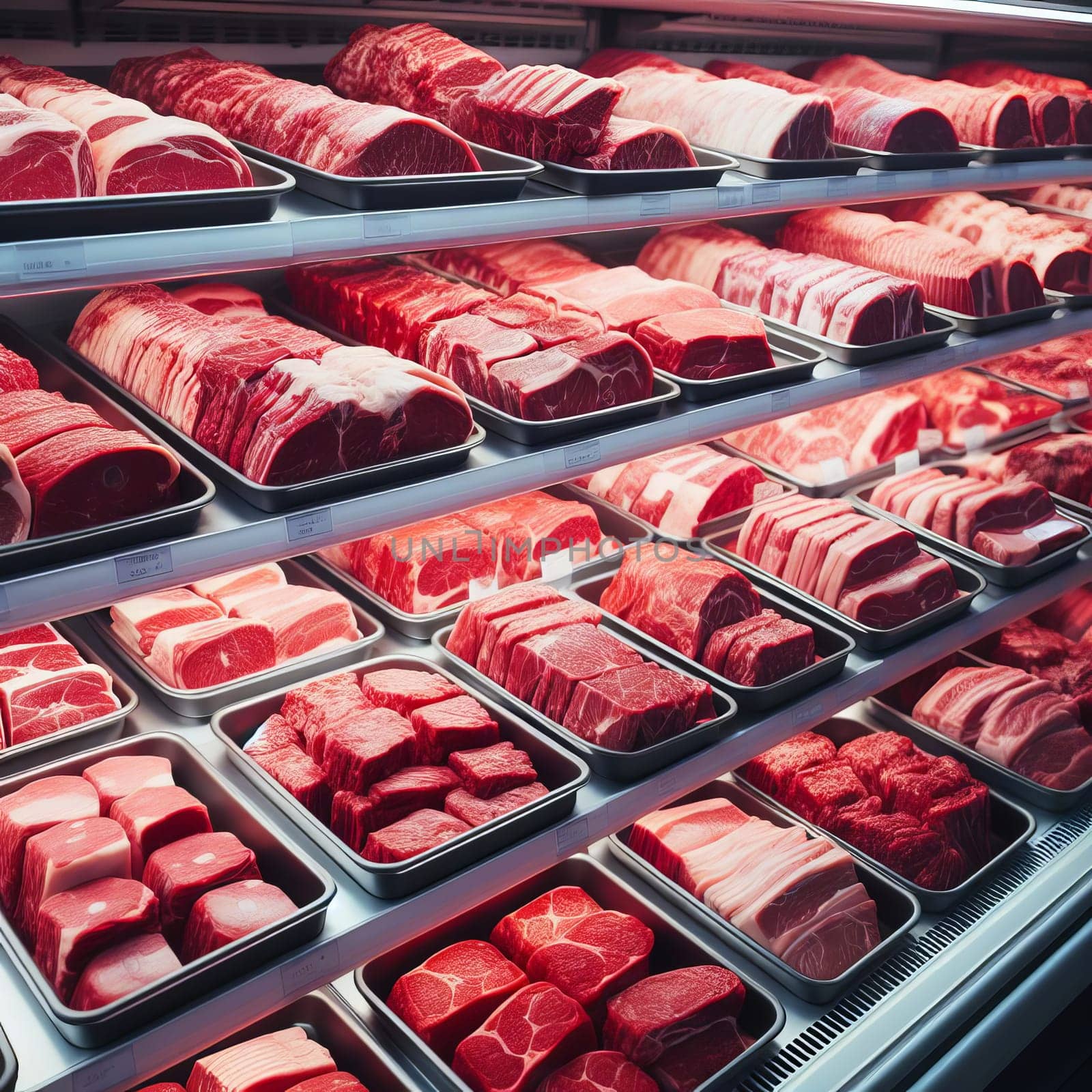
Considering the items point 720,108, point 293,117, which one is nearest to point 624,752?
point 293,117

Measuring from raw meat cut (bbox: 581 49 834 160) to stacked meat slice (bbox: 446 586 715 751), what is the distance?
1.24 metres

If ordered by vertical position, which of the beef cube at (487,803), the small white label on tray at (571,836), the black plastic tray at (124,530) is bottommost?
the small white label on tray at (571,836)

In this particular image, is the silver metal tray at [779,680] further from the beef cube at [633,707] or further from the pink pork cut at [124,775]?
the pink pork cut at [124,775]

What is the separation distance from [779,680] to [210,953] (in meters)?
1.41

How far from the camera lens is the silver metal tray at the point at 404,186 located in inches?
76.5

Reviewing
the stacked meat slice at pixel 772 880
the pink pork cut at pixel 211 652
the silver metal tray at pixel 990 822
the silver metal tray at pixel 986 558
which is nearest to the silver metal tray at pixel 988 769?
the silver metal tray at pixel 990 822

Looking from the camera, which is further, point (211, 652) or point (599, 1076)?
point (211, 652)

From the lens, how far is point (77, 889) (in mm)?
1793

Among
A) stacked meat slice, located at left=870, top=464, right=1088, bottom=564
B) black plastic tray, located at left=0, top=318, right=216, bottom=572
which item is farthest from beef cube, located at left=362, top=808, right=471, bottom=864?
stacked meat slice, located at left=870, top=464, right=1088, bottom=564

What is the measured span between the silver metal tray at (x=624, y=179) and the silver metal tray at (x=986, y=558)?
4.51 feet

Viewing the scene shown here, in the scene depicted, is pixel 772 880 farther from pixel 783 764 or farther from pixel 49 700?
pixel 49 700

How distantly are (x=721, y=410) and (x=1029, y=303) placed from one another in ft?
4.74

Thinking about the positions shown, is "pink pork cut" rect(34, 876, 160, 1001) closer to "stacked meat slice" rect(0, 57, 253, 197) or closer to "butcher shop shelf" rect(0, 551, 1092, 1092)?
"butcher shop shelf" rect(0, 551, 1092, 1092)

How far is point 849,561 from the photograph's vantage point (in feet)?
9.63
